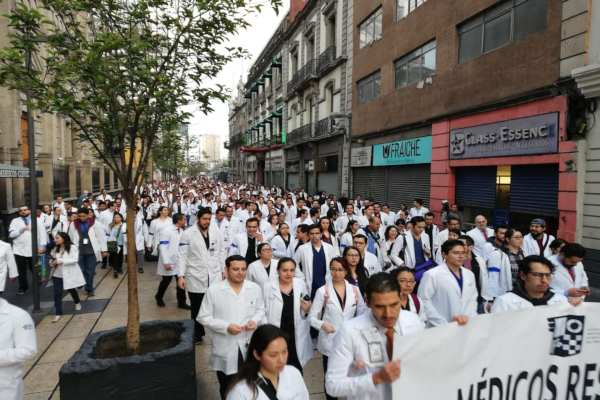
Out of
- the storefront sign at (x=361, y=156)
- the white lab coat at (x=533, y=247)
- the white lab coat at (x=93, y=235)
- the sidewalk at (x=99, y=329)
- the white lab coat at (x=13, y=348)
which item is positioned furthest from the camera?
the storefront sign at (x=361, y=156)

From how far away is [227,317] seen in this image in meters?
3.90

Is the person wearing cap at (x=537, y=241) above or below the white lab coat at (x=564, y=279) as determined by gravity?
above

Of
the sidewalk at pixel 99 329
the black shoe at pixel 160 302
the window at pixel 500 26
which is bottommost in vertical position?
the sidewalk at pixel 99 329

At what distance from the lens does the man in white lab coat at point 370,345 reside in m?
2.50

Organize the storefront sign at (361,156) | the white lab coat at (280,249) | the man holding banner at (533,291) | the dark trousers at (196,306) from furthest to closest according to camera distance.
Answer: the storefront sign at (361,156)
the white lab coat at (280,249)
the dark trousers at (196,306)
the man holding banner at (533,291)

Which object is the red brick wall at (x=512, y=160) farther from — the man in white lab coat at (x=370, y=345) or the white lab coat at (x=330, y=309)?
the man in white lab coat at (x=370, y=345)

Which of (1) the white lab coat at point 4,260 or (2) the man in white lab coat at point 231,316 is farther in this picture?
(1) the white lab coat at point 4,260

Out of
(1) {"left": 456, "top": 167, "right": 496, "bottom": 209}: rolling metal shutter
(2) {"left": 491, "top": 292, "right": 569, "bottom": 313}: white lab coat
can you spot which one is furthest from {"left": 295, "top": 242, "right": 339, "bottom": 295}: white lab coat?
(1) {"left": 456, "top": 167, "right": 496, "bottom": 209}: rolling metal shutter

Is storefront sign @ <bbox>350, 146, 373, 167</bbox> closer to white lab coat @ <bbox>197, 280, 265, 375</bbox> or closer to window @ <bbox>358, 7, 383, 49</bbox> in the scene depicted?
window @ <bbox>358, 7, 383, 49</bbox>

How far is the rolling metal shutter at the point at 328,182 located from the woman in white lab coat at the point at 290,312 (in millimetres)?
20820

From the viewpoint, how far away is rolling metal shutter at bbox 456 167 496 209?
12531 mm

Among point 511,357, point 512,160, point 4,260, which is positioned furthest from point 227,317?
point 512,160

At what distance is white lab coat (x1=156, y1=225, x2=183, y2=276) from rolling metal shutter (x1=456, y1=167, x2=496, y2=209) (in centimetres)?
984

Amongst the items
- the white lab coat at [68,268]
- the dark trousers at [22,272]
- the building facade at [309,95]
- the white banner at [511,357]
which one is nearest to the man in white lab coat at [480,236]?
the white banner at [511,357]
